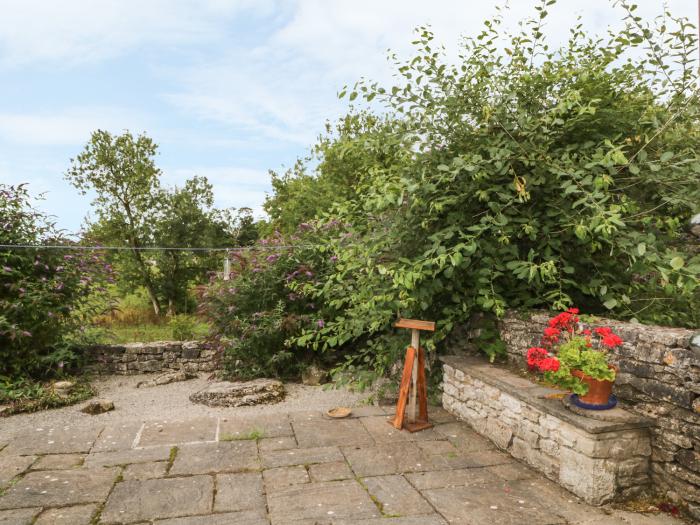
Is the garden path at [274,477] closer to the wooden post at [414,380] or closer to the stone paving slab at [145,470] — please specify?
the stone paving slab at [145,470]

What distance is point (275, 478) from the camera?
328 cm

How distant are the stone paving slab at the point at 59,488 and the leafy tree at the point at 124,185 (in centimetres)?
1222

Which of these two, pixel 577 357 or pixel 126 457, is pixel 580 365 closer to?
pixel 577 357

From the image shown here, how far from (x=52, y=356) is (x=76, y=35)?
4.20 m

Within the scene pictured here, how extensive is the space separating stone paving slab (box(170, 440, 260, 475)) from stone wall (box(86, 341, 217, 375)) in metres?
3.68

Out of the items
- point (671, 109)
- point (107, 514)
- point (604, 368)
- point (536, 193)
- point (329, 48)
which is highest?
point (329, 48)

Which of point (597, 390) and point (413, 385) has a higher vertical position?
point (597, 390)

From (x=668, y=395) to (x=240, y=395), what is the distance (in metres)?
4.23

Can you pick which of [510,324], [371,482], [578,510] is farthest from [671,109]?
[371,482]

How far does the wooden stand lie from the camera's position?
4.16m

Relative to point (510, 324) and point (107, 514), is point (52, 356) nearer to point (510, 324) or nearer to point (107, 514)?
point (107, 514)

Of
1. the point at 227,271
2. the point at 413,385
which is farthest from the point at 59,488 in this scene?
the point at 227,271

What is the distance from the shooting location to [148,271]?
15.2 meters

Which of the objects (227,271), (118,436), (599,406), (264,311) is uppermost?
(227,271)
